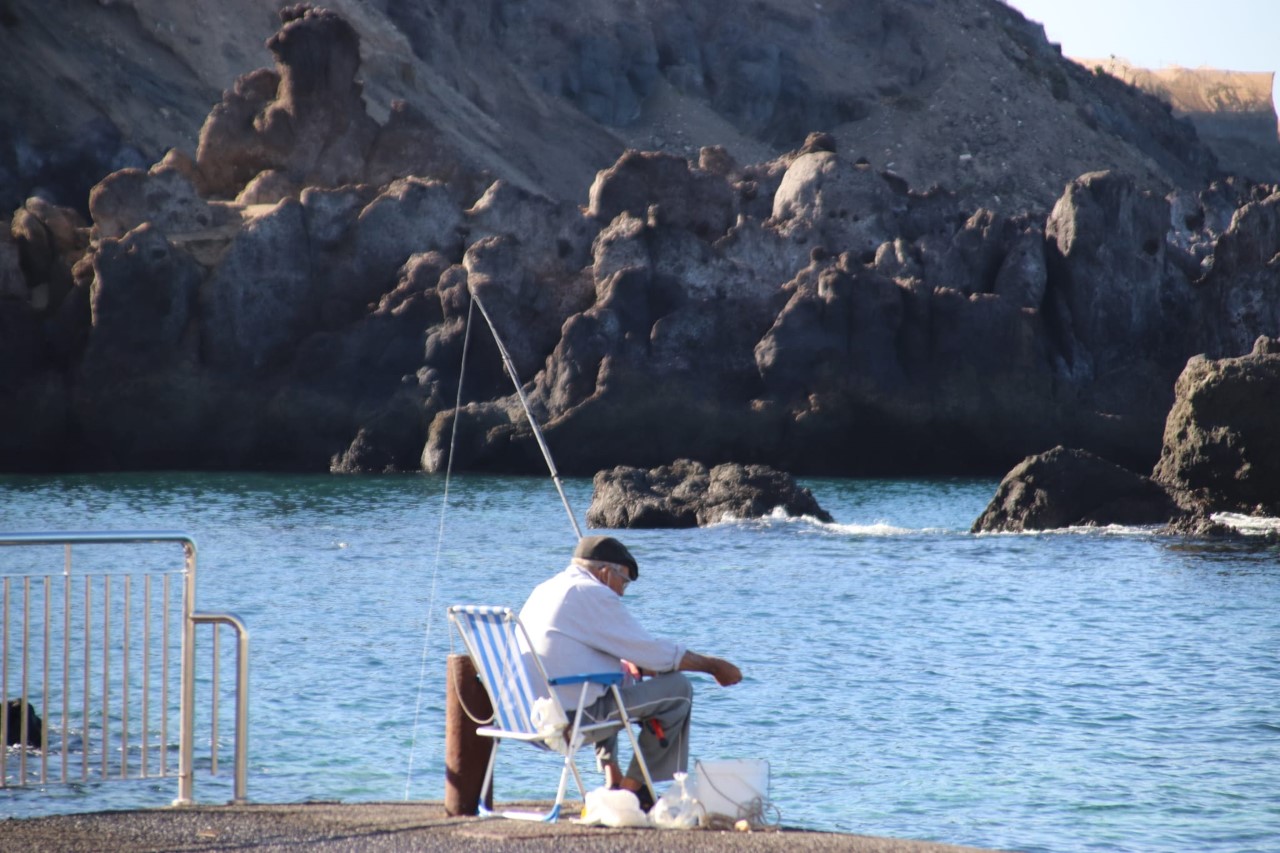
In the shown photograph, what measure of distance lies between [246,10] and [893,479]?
49103 millimetres

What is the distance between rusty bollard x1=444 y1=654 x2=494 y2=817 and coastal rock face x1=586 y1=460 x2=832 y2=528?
949 inches

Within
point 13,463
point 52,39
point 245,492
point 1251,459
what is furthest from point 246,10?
point 1251,459

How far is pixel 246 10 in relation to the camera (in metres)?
81.1

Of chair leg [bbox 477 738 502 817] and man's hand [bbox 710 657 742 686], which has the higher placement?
man's hand [bbox 710 657 742 686]

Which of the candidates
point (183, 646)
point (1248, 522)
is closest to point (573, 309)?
point (1248, 522)

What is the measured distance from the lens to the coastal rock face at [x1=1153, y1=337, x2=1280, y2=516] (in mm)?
28312

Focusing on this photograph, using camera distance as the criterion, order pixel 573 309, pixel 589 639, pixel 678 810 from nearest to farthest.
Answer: pixel 678 810 < pixel 589 639 < pixel 573 309

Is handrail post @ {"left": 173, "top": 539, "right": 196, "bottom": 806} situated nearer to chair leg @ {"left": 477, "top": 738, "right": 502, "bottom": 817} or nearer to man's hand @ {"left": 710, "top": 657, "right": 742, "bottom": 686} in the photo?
chair leg @ {"left": 477, "top": 738, "right": 502, "bottom": 817}

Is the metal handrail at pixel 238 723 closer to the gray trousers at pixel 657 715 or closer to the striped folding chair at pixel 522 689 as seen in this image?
the striped folding chair at pixel 522 689

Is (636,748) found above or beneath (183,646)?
beneath

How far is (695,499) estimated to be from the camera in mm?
33062

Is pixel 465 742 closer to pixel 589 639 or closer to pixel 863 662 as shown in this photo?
pixel 589 639

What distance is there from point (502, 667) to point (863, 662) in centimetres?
1078

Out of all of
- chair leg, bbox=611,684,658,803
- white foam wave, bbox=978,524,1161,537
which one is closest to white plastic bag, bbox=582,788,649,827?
chair leg, bbox=611,684,658,803
